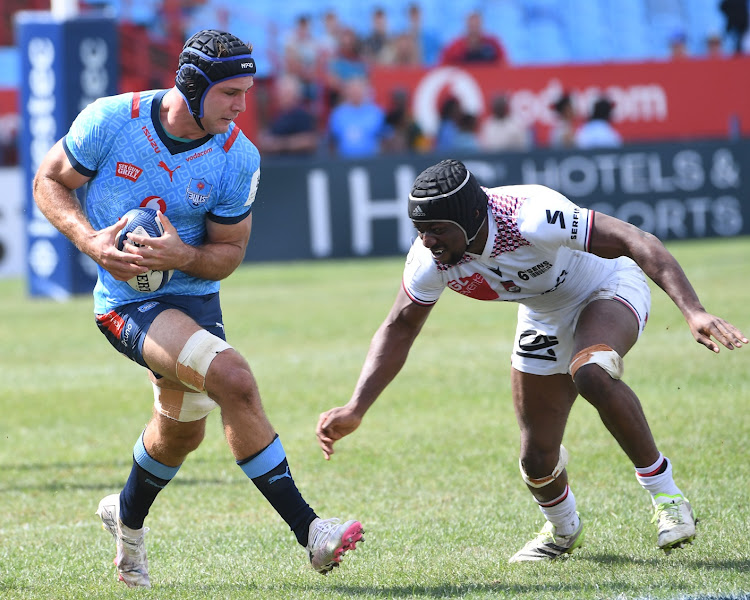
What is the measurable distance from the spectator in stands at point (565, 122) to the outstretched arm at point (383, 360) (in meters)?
15.7

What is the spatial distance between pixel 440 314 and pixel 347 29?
11.6 m

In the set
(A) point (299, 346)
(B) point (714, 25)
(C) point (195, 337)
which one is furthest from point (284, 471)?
(B) point (714, 25)

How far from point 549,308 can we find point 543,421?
1.75 feet

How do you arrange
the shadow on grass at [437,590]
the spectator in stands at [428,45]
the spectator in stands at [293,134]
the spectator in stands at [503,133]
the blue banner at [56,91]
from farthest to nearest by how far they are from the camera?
the spectator in stands at [428,45] < the spectator in stands at [293,134] < the spectator in stands at [503,133] < the blue banner at [56,91] < the shadow on grass at [437,590]

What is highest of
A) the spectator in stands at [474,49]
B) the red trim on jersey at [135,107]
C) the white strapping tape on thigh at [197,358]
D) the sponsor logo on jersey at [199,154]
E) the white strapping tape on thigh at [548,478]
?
the red trim on jersey at [135,107]

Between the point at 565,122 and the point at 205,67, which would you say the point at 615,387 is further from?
the point at 565,122

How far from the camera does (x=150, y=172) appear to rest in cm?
522

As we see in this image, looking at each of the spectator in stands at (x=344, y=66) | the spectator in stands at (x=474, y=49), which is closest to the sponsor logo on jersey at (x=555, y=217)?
the spectator in stands at (x=344, y=66)

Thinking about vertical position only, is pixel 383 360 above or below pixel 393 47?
above

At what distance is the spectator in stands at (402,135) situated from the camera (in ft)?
69.7

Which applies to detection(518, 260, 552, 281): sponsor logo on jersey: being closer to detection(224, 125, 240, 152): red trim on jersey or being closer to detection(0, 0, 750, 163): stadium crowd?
detection(224, 125, 240, 152): red trim on jersey

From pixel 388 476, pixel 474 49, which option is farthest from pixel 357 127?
pixel 388 476

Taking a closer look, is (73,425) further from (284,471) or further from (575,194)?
(575,194)

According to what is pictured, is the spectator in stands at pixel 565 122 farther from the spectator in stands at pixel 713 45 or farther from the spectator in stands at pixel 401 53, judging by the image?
the spectator in stands at pixel 713 45
